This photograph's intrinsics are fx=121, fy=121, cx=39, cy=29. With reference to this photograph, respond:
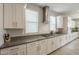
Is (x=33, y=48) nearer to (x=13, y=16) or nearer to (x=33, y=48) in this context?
(x=33, y=48)

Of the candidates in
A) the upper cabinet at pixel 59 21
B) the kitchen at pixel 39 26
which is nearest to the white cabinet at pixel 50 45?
the kitchen at pixel 39 26

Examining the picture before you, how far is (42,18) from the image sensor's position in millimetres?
2934

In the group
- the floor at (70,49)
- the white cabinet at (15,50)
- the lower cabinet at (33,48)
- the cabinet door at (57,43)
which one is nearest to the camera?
the white cabinet at (15,50)

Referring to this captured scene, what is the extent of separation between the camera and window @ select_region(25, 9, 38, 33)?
9.25 feet

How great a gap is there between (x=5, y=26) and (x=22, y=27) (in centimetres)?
39

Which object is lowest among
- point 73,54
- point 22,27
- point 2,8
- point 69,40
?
point 73,54

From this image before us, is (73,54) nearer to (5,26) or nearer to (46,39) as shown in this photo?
(46,39)

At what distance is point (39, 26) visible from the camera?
116 inches

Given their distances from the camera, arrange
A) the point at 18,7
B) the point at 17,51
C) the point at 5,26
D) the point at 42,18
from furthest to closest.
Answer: the point at 42,18
the point at 18,7
the point at 5,26
the point at 17,51

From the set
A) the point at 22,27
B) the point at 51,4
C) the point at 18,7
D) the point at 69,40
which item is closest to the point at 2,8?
the point at 18,7

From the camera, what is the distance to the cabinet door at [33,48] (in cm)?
268

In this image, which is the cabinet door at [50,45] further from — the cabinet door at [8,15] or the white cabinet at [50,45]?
the cabinet door at [8,15]

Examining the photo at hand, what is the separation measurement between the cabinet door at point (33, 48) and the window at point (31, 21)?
0.31 meters

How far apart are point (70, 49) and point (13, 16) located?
60.3 inches
